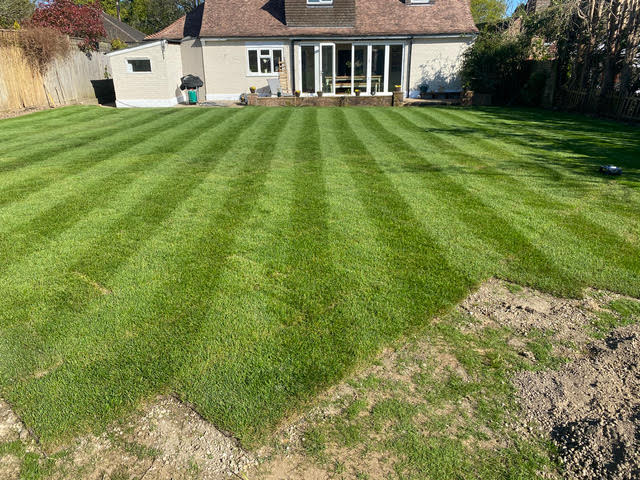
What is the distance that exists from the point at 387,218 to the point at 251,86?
60.6 ft

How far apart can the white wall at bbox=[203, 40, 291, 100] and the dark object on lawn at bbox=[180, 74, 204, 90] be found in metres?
0.79

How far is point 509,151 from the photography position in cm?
1029

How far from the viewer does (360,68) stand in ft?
83.2

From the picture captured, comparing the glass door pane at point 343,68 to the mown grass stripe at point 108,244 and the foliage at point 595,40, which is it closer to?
the foliage at point 595,40

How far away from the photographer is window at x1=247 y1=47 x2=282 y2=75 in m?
22.5

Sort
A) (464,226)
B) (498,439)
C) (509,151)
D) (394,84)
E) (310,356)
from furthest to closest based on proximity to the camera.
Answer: (394,84), (509,151), (464,226), (310,356), (498,439)

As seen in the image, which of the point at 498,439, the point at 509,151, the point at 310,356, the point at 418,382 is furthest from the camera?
the point at 509,151

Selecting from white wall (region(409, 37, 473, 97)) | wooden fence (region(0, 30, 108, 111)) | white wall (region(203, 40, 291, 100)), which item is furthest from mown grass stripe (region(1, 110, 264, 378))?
white wall (region(409, 37, 473, 97))

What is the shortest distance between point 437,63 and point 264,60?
9016 mm

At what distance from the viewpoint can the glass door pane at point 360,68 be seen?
23797mm

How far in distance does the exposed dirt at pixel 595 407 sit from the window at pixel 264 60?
21.8 metres

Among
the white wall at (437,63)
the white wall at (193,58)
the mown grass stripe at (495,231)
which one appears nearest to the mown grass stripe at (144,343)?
the mown grass stripe at (495,231)

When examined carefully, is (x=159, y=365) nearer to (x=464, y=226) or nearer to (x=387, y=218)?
(x=387, y=218)

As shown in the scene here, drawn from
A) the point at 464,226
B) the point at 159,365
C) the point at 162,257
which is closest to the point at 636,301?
the point at 464,226
